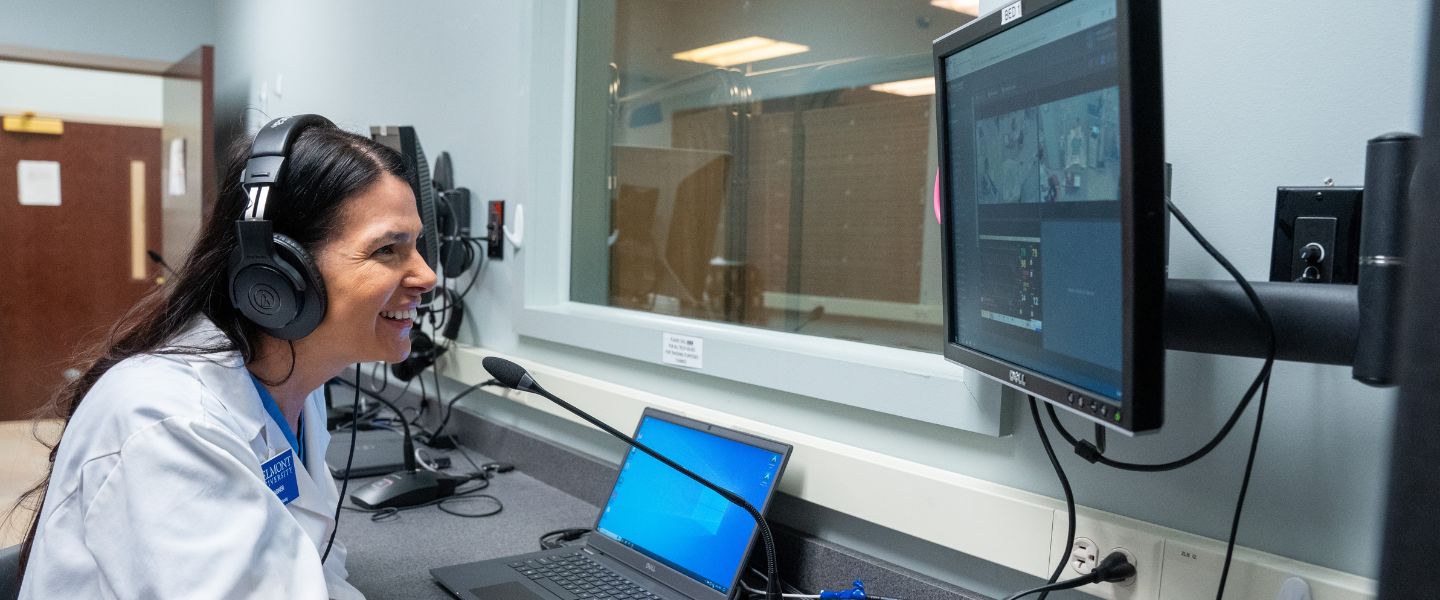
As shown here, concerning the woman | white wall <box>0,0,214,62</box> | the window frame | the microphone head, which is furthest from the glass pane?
white wall <box>0,0,214,62</box>

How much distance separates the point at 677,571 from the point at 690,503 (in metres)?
0.08

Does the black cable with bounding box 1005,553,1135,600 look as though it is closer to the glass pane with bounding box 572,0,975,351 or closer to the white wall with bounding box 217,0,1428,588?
the white wall with bounding box 217,0,1428,588

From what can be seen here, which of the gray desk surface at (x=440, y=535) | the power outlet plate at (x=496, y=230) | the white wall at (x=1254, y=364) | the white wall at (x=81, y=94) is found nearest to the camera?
the white wall at (x=1254, y=364)

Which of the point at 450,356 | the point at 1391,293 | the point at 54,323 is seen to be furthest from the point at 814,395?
the point at 54,323

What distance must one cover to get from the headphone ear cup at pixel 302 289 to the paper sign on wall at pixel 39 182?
467 cm

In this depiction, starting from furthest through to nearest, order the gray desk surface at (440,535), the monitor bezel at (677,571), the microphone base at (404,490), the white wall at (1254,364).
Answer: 1. the microphone base at (404,490)
2. the gray desk surface at (440,535)
3. the monitor bezel at (677,571)
4. the white wall at (1254,364)

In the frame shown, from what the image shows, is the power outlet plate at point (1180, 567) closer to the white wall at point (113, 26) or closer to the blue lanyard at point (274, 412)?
the blue lanyard at point (274, 412)

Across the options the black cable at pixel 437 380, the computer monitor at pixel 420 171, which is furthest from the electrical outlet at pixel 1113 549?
the black cable at pixel 437 380

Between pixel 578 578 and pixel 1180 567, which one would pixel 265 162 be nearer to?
pixel 578 578

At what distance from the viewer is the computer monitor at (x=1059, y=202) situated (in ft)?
1.86

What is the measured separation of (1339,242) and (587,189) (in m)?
1.35

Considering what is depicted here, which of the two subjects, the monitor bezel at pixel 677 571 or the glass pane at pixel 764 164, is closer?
the monitor bezel at pixel 677 571

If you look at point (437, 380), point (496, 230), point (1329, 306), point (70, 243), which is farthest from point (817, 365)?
point (70, 243)

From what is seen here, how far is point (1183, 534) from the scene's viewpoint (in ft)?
2.58
